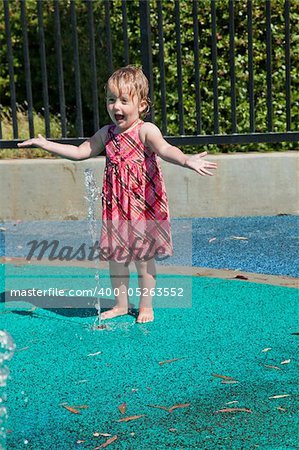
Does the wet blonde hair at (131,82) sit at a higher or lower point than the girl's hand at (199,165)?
higher

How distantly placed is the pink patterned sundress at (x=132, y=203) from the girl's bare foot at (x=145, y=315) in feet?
0.95

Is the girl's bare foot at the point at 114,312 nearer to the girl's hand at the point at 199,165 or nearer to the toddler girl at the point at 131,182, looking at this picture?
the toddler girl at the point at 131,182

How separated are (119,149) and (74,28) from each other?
310cm

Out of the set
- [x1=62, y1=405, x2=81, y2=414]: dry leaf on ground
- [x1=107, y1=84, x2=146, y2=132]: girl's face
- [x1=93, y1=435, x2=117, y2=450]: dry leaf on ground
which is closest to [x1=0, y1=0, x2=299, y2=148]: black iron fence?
[x1=107, y1=84, x2=146, y2=132]: girl's face

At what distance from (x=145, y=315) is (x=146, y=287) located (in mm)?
158

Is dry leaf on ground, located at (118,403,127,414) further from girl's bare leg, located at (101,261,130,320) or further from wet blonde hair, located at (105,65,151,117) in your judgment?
wet blonde hair, located at (105,65,151,117)

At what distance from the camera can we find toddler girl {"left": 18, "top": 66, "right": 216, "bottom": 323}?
16.8ft

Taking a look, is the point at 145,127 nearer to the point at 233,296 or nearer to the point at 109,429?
the point at 233,296

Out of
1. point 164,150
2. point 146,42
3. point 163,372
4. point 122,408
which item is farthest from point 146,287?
point 146,42

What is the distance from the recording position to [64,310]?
222 inches

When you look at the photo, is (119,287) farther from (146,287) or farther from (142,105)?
(142,105)

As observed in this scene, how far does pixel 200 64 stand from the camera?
860cm

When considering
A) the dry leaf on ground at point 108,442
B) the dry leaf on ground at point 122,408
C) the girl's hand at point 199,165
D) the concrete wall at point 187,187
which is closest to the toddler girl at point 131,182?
the girl's hand at point 199,165

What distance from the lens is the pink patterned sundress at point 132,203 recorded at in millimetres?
5195
